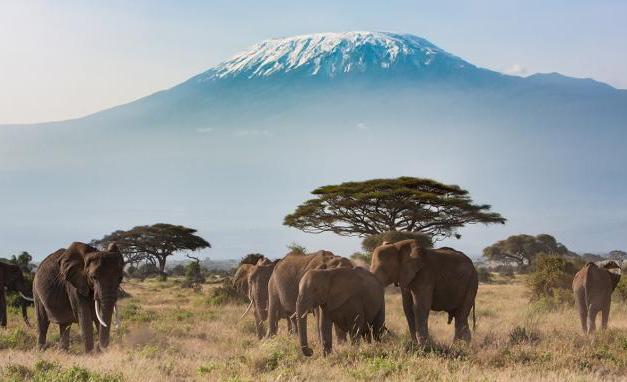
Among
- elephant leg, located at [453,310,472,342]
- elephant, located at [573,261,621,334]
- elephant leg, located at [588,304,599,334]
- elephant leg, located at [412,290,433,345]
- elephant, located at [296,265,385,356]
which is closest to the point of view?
elephant, located at [296,265,385,356]

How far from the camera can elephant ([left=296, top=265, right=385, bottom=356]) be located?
13.4m

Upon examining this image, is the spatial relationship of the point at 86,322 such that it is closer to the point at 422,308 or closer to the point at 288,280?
the point at 288,280

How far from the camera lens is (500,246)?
260ft

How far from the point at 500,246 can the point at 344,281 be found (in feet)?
223

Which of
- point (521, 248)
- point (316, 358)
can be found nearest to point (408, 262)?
point (316, 358)

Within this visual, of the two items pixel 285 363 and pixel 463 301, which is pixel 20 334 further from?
pixel 463 301

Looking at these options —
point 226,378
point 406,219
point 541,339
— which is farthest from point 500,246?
point 226,378

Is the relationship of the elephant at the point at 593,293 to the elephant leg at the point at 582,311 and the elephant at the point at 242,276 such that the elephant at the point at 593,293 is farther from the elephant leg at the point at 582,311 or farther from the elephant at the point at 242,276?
the elephant at the point at 242,276

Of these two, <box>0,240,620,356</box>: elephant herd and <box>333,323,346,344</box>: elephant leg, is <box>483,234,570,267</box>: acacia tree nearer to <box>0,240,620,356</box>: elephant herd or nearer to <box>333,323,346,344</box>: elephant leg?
<box>0,240,620,356</box>: elephant herd

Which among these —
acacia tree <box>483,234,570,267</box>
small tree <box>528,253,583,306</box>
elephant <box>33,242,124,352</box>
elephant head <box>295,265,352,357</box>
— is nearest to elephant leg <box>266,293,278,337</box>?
elephant head <box>295,265,352,357</box>

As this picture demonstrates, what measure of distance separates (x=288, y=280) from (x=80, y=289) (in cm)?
403

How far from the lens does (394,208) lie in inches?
1971

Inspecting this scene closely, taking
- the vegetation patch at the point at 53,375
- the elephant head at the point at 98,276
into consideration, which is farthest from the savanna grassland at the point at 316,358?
the elephant head at the point at 98,276

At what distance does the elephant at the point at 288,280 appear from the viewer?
52.4 ft
